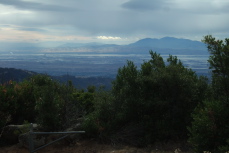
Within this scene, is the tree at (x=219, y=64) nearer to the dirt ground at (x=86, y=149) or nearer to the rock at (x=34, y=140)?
the dirt ground at (x=86, y=149)

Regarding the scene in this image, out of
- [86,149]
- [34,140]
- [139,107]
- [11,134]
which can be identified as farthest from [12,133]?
[139,107]

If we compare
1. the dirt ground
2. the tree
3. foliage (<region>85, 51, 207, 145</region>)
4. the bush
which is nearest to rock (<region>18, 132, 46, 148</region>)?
the dirt ground

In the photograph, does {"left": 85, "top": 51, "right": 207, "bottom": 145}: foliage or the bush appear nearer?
the bush

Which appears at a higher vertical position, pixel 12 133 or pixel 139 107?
pixel 139 107

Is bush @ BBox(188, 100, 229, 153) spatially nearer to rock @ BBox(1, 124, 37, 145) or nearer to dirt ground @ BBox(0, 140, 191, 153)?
Result: dirt ground @ BBox(0, 140, 191, 153)

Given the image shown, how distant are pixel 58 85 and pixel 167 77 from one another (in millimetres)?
3900

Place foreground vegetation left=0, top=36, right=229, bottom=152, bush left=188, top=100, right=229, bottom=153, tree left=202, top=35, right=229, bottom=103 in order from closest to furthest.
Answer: bush left=188, top=100, right=229, bottom=153
tree left=202, top=35, right=229, bottom=103
foreground vegetation left=0, top=36, right=229, bottom=152

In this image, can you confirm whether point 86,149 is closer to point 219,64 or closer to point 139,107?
point 139,107

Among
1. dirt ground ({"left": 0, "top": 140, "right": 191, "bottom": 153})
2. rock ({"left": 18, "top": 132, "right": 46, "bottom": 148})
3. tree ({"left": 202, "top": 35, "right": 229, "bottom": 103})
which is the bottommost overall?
dirt ground ({"left": 0, "top": 140, "right": 191, "bottom": 153})

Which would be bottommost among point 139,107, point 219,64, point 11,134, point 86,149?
point 86,149

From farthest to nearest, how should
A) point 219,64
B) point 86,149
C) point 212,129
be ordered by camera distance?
point 86,149 < point 219,64 < point 212,129

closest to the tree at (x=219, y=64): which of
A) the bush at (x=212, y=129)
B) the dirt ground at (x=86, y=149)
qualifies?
the bush at (x=212, y=129)

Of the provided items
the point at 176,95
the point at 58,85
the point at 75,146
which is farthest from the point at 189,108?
the point at 58,85

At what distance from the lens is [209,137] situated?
5.30 meters
